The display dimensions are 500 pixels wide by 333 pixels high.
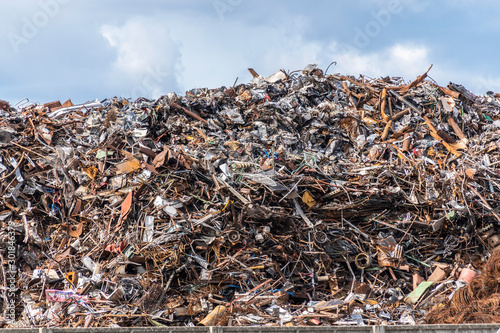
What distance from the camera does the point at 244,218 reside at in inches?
386

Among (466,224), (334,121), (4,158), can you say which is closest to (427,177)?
(466,224)

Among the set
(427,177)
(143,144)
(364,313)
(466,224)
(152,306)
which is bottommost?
(364,313)

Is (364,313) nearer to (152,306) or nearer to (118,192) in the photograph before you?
(152,306)

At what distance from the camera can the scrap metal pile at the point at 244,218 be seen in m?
8.91

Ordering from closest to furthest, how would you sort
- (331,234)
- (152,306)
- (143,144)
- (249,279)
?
(152,306) → (249,279) → (331,234) → (143,144)

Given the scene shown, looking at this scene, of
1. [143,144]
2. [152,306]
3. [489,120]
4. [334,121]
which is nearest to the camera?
[152,306]

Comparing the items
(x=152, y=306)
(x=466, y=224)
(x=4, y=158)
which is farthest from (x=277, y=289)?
(x=4, y=158)

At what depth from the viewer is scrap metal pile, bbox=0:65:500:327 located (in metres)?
8.91

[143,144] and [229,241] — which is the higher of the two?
[143,144]

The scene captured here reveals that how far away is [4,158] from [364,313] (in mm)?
8784

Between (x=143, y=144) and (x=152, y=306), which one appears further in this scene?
(x=143, y=144)

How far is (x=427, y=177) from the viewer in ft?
36.5

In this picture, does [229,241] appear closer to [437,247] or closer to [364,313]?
[364,313]

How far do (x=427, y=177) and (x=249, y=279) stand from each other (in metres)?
4.77
